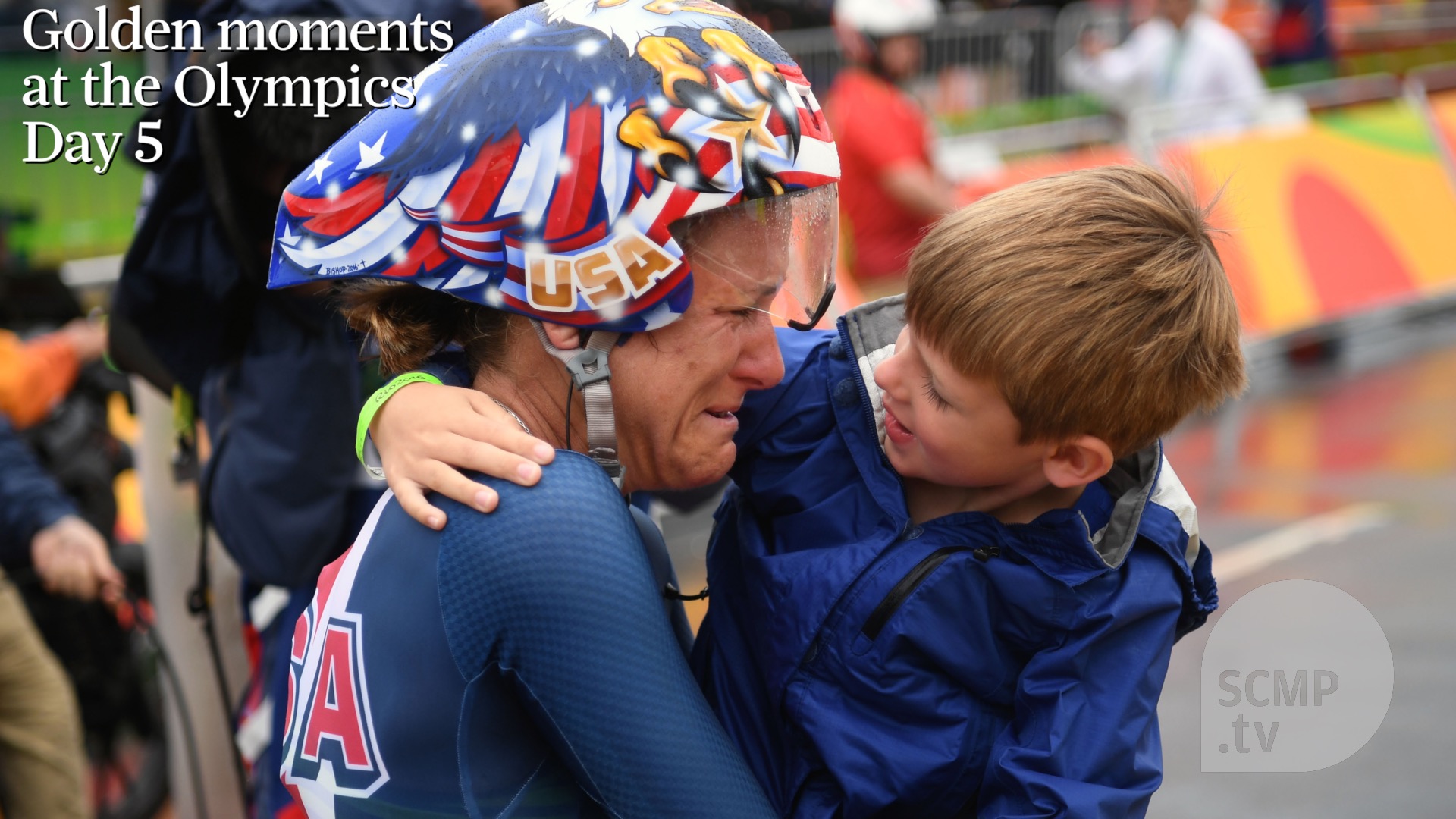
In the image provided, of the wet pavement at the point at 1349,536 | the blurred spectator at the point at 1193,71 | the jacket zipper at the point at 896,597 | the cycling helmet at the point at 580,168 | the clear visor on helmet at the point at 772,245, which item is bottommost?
the wet pavement at the point at 1349,536

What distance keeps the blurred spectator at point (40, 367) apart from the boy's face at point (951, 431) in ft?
10.4

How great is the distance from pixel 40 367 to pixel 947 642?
12.2ft

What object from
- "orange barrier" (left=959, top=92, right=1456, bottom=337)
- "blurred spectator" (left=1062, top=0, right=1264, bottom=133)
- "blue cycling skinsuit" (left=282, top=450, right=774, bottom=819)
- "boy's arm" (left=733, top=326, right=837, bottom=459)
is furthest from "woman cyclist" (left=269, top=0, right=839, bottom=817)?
"blurred spectator" (left=1062, top=0, right=1264, bottom=133)

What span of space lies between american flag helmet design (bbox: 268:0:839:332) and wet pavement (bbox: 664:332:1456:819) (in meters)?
1.46

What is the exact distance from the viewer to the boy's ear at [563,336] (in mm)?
1648

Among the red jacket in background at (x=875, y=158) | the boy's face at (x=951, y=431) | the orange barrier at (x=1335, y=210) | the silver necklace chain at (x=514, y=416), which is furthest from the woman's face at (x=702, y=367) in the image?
the orange barrier at (x=1335, y=210)

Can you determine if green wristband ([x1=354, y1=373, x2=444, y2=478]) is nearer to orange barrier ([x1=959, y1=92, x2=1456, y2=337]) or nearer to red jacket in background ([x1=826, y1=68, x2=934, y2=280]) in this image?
red jacket in background ([x1=826, y1=68, x2=934, y2=280])

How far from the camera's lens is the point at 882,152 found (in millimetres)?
7520

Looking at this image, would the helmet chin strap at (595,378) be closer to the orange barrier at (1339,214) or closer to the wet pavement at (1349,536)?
the wet pavement at (1349,536)

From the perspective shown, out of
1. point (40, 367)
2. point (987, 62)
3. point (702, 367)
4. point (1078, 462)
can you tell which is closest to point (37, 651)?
point (40, 367)

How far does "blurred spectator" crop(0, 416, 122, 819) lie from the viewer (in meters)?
3.95

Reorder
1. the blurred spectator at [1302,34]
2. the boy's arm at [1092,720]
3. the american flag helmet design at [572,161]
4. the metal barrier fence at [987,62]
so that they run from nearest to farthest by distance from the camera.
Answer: the american flag helmet design at [572,161] < the boy's arm at [1092,720] < the blurred spectator at [1302,34] < the metal barrier fence at [987,62]

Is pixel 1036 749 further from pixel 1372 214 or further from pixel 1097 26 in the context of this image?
pixel 1097 26

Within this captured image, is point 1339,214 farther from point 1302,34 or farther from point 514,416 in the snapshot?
point 514,416
